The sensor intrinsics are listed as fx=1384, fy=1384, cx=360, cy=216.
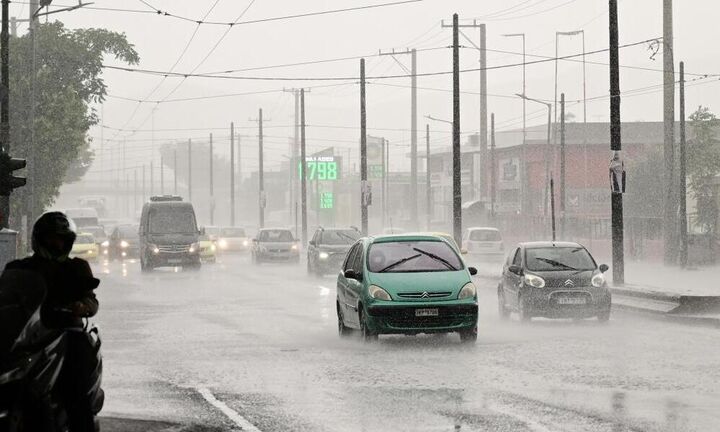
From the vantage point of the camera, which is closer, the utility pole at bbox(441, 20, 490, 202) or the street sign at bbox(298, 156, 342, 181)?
the utility pole at bbox(441, 20, 490, 202)

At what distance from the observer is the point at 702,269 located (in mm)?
51688

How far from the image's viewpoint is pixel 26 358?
7520mm

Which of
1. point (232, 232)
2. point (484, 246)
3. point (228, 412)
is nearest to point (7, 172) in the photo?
point (228, 412)

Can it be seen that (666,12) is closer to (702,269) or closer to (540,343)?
(702,269)

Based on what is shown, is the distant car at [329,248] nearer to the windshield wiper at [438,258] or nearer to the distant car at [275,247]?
the distant car at [275,247]

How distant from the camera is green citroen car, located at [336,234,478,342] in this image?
64.9 ft

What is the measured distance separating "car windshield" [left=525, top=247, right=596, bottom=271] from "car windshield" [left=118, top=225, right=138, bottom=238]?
39082 millimetres

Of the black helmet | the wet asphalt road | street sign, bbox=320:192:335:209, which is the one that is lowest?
the wet asphalt road

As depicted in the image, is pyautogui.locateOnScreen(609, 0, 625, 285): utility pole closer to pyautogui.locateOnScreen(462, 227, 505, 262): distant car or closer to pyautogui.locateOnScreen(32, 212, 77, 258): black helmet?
pyautogui.locateOnScreen(32, 212, 77, 258): black helmet

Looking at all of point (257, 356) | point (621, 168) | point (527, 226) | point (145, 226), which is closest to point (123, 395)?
point (257, 356)

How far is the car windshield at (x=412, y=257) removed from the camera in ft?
68.0

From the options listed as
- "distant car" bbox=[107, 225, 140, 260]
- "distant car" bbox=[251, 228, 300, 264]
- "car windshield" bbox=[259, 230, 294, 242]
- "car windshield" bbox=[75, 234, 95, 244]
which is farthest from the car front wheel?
"distant car" bbox=[107, 225, 140, 260]

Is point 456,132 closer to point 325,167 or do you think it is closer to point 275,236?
point 275,236

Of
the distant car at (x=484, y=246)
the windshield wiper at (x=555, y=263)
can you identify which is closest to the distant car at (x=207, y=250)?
the distant car at (x=484, y=246)
